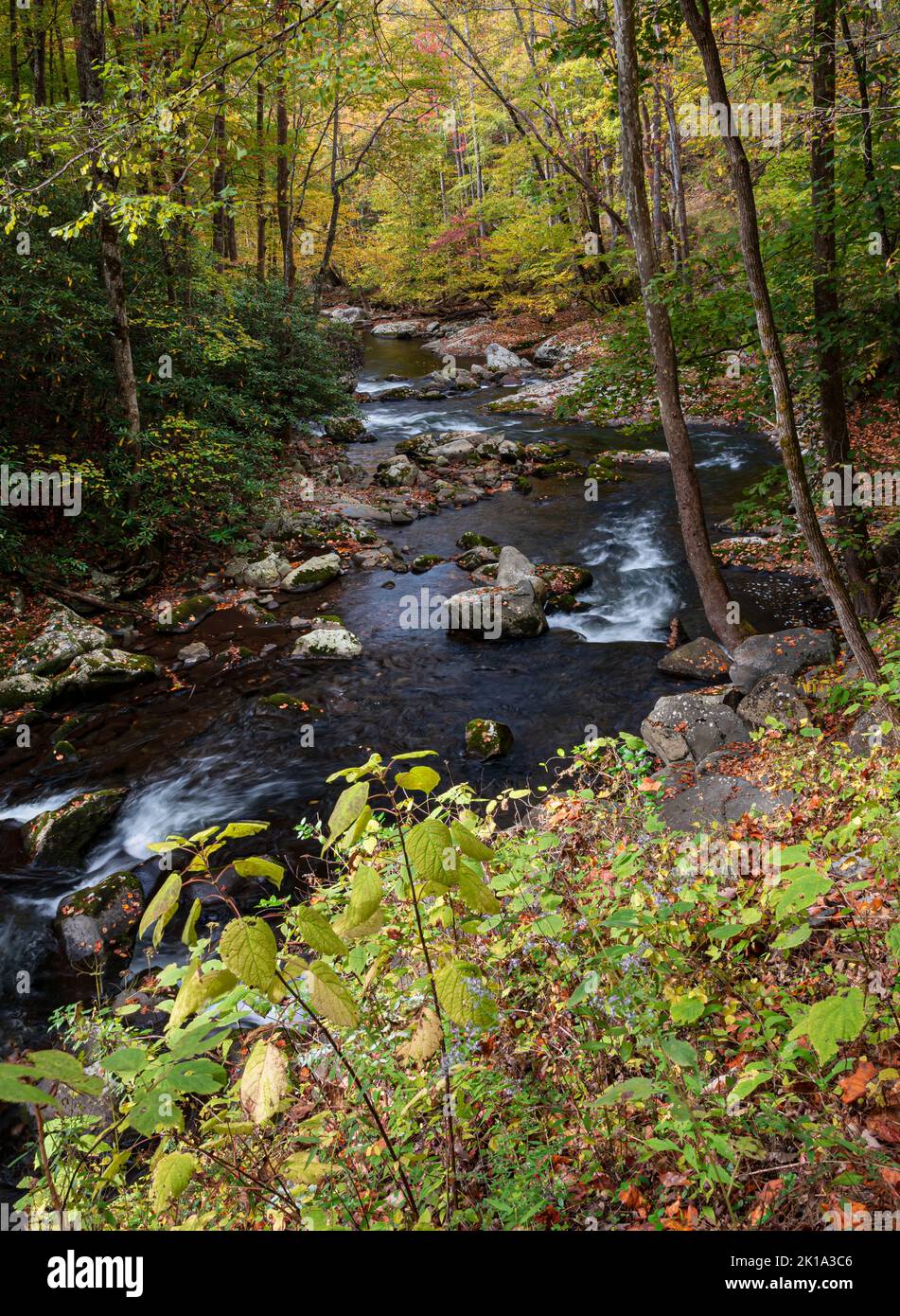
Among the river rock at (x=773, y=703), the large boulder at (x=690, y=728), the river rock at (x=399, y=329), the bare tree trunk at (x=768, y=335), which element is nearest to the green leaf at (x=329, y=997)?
the bare tree trunk at (x=768, y=335)

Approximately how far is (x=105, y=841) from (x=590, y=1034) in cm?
564

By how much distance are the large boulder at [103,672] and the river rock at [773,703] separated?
24.1 ft

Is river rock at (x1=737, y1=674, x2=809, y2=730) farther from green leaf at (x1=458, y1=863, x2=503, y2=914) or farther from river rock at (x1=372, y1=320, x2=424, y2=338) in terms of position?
river rock at (x1=372, y1=320, x2=424, y2=338)

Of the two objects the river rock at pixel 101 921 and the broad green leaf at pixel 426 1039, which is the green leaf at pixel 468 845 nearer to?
the broad green leaf at pixel 426 1039

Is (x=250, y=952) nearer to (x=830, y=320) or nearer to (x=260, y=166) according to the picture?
(x=830, y=320)

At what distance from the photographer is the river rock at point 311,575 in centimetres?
Result: 1196

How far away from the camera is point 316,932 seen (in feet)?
5.48

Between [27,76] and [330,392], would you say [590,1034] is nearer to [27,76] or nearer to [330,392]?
[330,392]

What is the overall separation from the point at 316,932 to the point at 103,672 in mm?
8481

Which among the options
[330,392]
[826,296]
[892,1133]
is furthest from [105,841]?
[330,392]

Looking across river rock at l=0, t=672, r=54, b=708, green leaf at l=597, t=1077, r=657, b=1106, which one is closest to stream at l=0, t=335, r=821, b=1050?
river rock at l=0, t=672, r=54, b=708

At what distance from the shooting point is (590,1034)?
2.85 meters

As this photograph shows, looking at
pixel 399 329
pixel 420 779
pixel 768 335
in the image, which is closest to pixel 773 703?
pixel 768 335

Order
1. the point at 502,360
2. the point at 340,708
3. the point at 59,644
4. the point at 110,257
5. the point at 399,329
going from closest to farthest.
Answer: the point at 340,708, the point at 59,644, the point at 110,257, the point at 502,360, the point at 399,329
